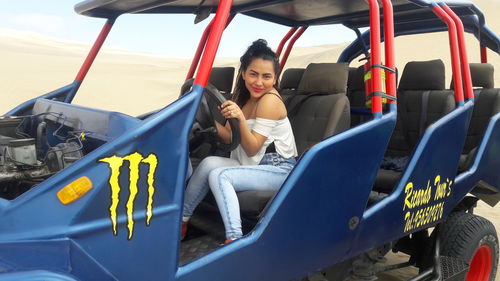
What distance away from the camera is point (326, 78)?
3.38 metres

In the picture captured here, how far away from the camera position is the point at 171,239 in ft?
6.40

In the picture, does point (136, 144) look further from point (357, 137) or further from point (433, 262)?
point (433, 262)

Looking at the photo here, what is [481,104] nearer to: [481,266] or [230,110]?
[481,266]

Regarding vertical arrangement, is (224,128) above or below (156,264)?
above

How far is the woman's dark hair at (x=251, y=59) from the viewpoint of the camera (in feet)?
8.93

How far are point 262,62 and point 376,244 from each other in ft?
3.86

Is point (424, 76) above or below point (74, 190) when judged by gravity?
above

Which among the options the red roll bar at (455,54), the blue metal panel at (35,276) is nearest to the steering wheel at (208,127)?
the blue metal panel at (35,276)

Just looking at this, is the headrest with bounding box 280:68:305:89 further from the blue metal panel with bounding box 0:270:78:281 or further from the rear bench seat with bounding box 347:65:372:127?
the blue metal panel with bounding box 0:270:78:281

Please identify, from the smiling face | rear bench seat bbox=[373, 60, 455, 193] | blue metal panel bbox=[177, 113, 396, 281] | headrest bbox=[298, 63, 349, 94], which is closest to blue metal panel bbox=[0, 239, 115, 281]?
blue metal panel bbox=[177, 113, 396, 281]

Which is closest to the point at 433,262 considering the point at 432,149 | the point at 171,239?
the point at 432,149

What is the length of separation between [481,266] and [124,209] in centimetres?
296

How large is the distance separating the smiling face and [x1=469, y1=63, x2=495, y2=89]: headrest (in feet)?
7.09

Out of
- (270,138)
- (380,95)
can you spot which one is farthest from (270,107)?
(380,95)
